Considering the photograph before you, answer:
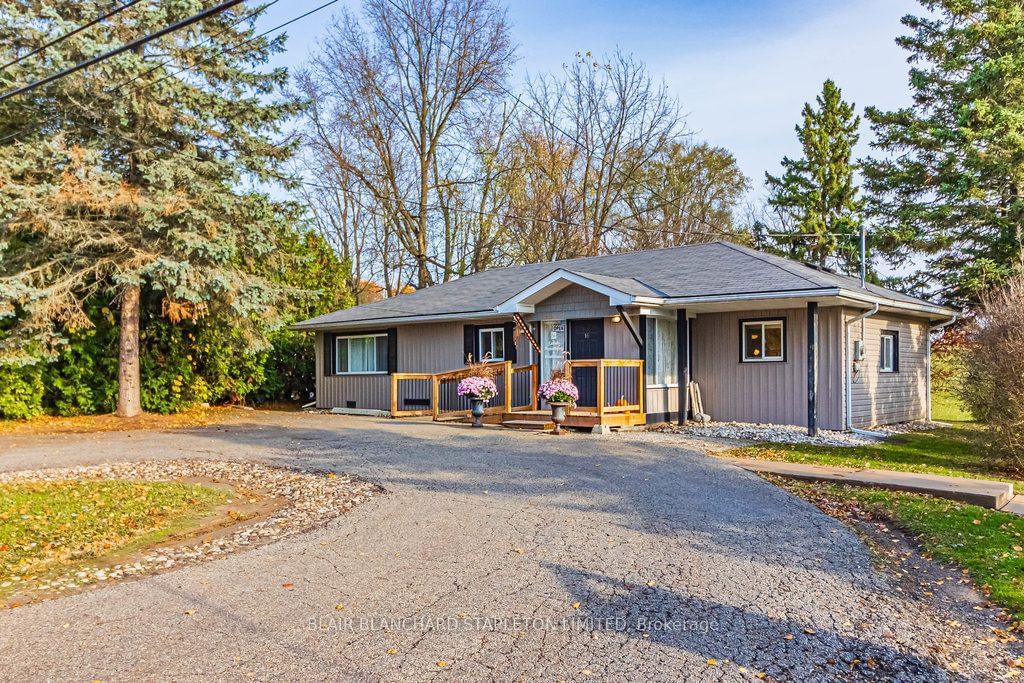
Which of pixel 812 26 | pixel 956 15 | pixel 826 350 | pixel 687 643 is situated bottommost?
pixel 687 643

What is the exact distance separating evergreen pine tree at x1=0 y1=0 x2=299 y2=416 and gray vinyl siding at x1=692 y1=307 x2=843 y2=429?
9.80 metres

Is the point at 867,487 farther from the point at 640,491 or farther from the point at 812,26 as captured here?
the point at 812,26

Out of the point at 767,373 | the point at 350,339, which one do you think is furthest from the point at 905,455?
the point at 350,339

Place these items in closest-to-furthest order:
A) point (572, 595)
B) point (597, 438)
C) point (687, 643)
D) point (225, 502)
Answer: point (687, 643), point (572, 595), point (225, 502), point (597, 438)

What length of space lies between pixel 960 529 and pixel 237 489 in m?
7.37

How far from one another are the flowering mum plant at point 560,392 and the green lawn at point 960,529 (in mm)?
5636

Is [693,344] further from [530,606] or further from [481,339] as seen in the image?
[530,606]

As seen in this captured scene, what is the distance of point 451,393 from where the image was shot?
1738cm

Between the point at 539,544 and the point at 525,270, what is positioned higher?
the point at 525,270

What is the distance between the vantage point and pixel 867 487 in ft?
26.2

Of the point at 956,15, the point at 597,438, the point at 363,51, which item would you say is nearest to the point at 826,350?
the point at 597,438

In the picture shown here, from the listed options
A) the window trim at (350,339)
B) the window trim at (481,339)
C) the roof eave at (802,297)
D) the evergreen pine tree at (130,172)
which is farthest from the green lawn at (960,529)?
the window trim at (350,339)

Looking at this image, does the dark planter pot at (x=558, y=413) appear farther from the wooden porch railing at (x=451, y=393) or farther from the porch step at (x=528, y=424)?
the wooden porch railing at (x=451, y=393)

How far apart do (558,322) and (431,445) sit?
17.0ft
